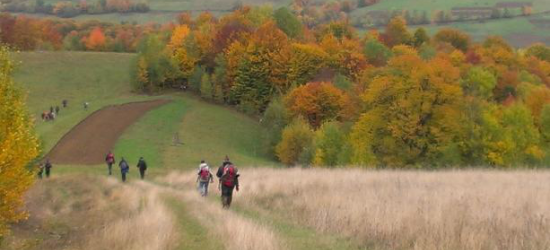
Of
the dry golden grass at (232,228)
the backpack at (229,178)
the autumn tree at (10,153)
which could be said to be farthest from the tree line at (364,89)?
the autumn tree at (10,153)

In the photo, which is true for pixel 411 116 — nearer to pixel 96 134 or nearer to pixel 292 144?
pixel 292 144

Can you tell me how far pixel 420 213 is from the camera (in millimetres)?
13547

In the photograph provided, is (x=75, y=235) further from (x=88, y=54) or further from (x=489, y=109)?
(x=88, y=54)

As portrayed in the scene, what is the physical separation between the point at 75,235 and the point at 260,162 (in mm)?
44486

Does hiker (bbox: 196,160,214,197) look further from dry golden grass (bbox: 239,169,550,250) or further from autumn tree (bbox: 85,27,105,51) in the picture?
autumn tree (bbox: 85,27,105,51)

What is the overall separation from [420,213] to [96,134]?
192 feet

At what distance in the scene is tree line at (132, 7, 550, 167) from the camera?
51.5 metres

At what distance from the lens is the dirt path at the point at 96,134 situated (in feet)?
189

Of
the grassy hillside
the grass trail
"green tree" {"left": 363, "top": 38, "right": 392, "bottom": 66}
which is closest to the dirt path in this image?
the grassy hillside

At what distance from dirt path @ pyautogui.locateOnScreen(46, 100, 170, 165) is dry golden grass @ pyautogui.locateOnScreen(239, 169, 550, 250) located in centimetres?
3984

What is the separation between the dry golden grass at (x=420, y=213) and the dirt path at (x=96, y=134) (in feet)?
131

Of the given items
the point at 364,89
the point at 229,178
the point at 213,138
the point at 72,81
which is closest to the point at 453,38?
the point at 364,89

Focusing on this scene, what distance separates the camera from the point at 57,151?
194 ft

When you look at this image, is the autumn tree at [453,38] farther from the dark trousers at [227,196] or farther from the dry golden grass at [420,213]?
the dark trousers at [227,196]
